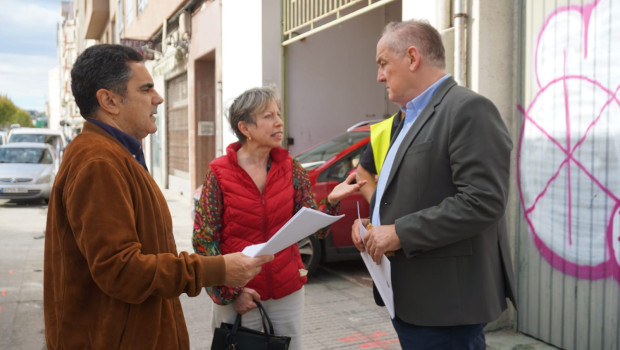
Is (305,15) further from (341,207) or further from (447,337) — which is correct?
(447,337)

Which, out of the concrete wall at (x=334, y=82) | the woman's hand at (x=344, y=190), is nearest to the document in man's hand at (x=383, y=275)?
the woman's hand at (x=344, y=190)

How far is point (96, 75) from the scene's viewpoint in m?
2.01

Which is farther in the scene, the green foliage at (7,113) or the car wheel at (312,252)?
the green foliage at (7,113)

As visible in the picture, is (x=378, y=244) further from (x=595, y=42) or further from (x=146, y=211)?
(x=595, y=42)

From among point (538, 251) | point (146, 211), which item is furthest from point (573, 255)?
point (146, 211)

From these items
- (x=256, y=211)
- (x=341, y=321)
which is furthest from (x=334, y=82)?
(x=256, y=211)

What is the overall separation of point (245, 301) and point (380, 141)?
100 cm

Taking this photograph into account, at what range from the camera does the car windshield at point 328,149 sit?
22.9ft

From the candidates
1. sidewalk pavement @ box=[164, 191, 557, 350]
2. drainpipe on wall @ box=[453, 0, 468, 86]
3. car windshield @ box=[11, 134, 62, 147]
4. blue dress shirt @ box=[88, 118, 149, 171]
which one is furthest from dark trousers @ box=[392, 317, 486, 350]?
car windshield @ box=[11, 134, 62, 147]

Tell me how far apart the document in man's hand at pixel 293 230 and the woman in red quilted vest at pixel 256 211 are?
0.50 m

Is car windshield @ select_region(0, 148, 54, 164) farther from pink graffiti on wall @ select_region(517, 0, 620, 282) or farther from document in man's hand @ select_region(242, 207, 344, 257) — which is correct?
document in man's hand @ select_region(242, 207, 344, 257)

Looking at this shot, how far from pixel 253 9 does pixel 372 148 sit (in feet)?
23.9

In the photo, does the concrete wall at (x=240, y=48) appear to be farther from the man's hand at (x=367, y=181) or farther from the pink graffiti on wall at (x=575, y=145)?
the man's hand at (x=367, y=181)

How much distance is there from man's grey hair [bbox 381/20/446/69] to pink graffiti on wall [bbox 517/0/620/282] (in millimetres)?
1933
